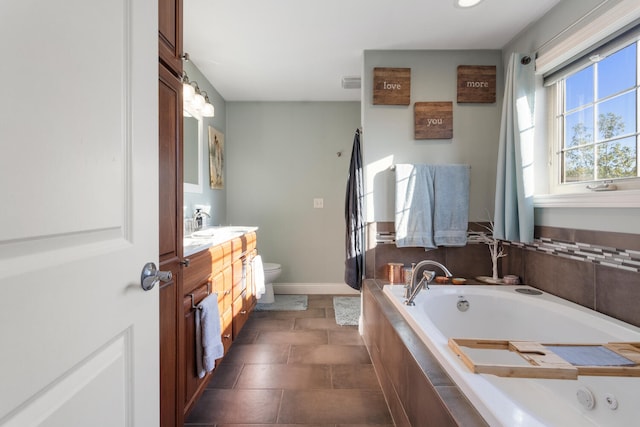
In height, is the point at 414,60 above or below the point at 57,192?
above

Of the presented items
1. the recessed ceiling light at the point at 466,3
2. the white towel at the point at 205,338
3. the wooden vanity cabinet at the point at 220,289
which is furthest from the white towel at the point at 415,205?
the white towel at the point at 205,338

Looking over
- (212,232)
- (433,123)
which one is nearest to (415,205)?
(433,123)

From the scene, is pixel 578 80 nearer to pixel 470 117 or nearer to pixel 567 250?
pixel 470 117

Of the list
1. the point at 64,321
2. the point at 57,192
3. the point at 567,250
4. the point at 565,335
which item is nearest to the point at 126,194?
the point at 57,192

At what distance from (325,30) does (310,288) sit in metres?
2.75

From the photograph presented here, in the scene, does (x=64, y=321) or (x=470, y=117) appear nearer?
(x=64, y=321)

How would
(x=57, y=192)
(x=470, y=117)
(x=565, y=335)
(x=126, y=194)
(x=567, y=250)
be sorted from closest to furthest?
(x=57, y=192), (x=126, y=194), (x=565, y=335), (x=567, y=250), (x=470, y=117)

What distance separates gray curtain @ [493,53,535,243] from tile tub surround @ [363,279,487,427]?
1.03 metres

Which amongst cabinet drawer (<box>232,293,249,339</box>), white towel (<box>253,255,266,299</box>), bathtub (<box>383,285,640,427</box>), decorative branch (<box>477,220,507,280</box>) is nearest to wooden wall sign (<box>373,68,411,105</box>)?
decorative branch (<box>477,220,507,280</box>)

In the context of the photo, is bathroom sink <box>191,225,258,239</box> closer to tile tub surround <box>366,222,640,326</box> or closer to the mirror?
the mirror

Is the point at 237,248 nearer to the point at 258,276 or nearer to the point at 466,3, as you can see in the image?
the point at 258,276

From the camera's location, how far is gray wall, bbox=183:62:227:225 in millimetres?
2803

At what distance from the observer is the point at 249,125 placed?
12.7 feet

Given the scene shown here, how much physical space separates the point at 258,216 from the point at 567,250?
9.82ft
